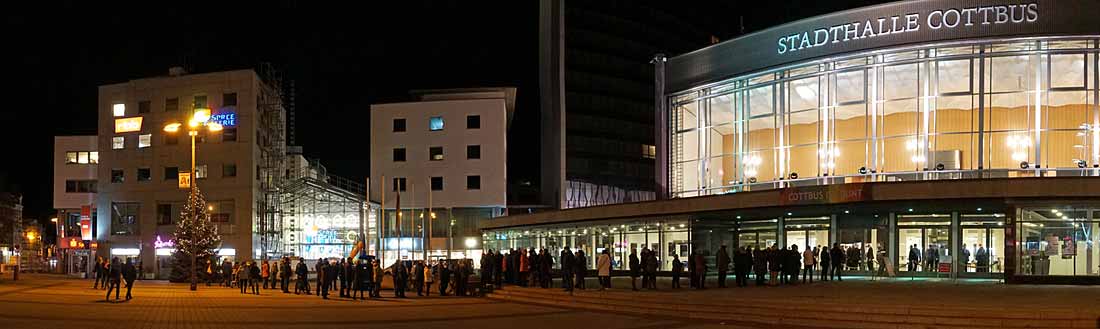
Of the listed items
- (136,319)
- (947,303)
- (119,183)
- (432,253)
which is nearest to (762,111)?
(947,303)

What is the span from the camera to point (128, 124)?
A: 225ft

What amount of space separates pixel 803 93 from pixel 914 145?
5.34 m

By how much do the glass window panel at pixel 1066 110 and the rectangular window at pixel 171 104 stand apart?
5262 centimetres

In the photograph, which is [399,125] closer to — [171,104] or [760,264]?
[171,104]

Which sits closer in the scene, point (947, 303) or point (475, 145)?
point (947, 303)

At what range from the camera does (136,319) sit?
82.0 ft

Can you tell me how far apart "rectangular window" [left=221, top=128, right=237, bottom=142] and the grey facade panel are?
34.8 meters

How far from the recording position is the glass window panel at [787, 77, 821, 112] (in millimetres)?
42625

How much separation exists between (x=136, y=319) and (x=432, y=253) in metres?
46.6

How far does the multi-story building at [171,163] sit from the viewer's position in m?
67.2

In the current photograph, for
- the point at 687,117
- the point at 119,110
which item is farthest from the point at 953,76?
the point at 119,110

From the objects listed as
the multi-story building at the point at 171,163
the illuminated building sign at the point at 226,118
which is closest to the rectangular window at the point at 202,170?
the multi-story building at the point at 171,163

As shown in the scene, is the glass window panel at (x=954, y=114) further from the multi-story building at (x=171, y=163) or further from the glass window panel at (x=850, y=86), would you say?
the multi-story building at (x=171, y=163)

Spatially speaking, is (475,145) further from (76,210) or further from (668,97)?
(76,210)
